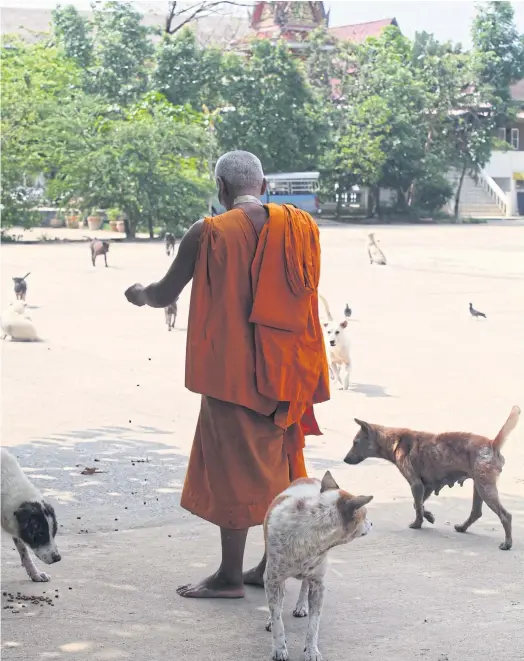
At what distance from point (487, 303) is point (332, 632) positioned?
1411cm

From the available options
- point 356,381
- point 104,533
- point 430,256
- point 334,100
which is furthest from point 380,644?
point 334,100

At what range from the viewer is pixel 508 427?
18.7 ft

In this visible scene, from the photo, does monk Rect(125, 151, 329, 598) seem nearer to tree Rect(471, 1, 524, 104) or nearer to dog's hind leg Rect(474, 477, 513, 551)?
dog's hind leg Rect(474, 477, 513, 551)

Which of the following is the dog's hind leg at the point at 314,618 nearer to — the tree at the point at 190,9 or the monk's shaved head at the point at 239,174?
the monk's shaved head at the point at 239,174

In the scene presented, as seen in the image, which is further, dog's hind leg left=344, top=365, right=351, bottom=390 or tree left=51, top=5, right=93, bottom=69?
tree left=51, top=5, right=93, bottom=69

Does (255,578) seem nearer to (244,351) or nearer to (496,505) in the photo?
(244,351)

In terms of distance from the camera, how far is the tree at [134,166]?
3475cm

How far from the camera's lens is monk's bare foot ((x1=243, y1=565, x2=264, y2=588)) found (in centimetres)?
500

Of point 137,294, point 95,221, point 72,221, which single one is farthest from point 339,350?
point 72,221

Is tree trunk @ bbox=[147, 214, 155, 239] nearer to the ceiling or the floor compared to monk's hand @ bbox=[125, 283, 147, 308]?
nearer to the floor

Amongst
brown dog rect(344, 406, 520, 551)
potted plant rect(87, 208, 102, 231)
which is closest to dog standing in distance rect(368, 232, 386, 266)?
potted plant rect(87, 208, 102, 231)

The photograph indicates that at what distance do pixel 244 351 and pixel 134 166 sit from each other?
30.6 metres

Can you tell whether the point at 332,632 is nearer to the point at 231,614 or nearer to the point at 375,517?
the point at 231,614

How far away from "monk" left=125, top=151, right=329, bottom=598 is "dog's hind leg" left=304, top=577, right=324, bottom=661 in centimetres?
59
